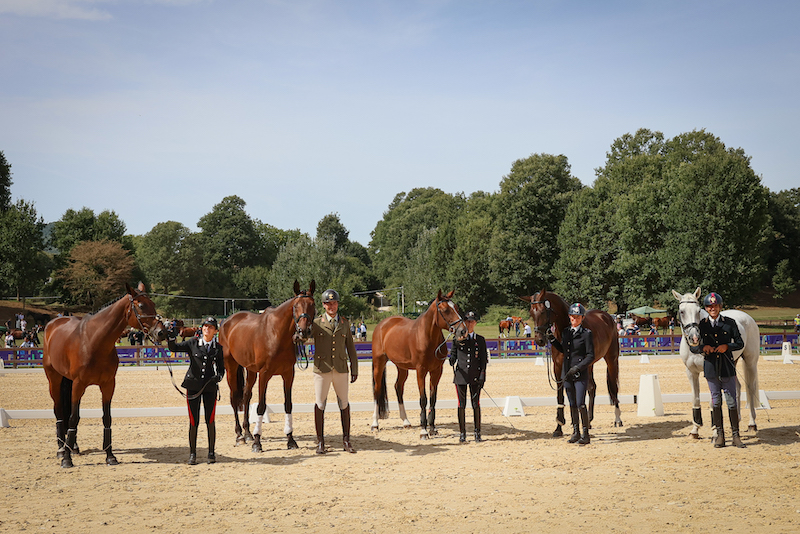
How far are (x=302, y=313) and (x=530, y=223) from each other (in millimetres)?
44387

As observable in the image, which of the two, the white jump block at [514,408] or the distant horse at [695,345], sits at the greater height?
the distant horse at [695,345]

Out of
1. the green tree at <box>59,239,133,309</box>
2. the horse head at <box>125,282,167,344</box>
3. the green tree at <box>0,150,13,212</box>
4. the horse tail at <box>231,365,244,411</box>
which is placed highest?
the green tree at <box>0,150,13,212</box>

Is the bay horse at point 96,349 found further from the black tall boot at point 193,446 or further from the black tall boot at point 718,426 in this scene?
the black tall boot at point 718,426

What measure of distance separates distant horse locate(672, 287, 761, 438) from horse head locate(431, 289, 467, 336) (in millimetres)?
3058

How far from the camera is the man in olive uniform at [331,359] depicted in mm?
9281

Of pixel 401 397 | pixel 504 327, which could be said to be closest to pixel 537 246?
pixel 504 327

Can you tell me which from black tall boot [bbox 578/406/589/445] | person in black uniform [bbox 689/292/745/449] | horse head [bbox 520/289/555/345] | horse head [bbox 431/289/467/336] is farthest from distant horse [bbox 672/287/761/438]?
horse head [bbox 431/289/467/336]

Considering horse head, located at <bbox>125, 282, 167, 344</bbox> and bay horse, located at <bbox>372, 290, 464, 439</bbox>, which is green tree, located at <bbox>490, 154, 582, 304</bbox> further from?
horse head, located at <bbox>125, 282, 167, 344</bbox>

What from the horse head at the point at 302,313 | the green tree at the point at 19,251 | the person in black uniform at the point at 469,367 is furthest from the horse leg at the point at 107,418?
the green tree at the point at 19,251

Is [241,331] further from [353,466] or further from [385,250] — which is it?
[385,250]

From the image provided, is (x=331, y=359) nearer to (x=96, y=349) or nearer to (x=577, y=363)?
(x=96, y=349)

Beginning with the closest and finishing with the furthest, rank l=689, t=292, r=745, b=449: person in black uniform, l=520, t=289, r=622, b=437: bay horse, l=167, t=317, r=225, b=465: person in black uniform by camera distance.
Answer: l=167, t=317, r=225, b=465: person in black uniform → l=689, t=292, r=745, b=449: person in black uniform → l=520, t=289, r=622, b=437: bay horse

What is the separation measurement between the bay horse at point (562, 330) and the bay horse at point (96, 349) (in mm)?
5379

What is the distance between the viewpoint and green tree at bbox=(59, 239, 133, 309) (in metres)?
58.4
